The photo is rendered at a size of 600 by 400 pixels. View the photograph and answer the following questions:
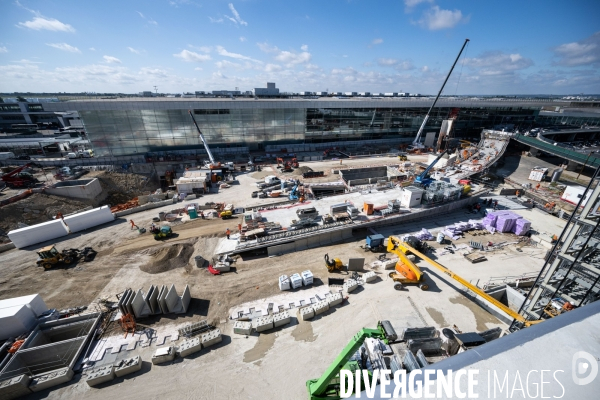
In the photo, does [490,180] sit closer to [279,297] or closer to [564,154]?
[564,154]

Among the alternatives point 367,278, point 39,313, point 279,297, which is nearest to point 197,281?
point 279,297

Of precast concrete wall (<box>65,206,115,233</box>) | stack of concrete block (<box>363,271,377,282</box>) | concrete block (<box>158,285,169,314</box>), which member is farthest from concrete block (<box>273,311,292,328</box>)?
precast concrete wall (<box>65,206,115,233</box>)

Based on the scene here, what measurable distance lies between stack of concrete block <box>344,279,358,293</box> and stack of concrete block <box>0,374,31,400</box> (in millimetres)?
18612

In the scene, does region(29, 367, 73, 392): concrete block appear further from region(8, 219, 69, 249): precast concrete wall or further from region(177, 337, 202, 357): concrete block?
region(8, 219, 69, 249): precast concrete wall

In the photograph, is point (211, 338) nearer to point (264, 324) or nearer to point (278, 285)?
point (264, 324)

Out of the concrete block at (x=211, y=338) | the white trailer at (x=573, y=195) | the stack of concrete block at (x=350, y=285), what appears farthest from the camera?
the white trailer at (x=573, y=195)

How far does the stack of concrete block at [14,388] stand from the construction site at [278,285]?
0.25ft

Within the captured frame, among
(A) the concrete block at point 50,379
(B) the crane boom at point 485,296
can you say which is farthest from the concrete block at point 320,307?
(A) the concrete block at point 50,379

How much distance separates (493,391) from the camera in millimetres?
3229

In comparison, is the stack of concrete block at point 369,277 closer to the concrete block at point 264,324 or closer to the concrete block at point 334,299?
the concrete block at point 334,299

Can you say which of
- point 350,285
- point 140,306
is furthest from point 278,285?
point 140,306

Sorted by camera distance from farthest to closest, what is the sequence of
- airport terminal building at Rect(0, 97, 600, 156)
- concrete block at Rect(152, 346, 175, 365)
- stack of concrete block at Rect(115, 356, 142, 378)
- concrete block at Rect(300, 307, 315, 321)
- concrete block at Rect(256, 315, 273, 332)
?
Result: airport terminal building at Rect(0, 97, 600, 156) → concrete block at Rect(300, 307, 315, 321) → concrete block at Rect(256, 315, 273, 332) → concrete block at Rect(152, 346, 175, 365) → stack of concrete block at Rect(115, 356, 142, 378)

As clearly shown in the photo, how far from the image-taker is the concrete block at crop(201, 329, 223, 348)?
14.4 meters

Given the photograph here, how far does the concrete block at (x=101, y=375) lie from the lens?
1263 cm
